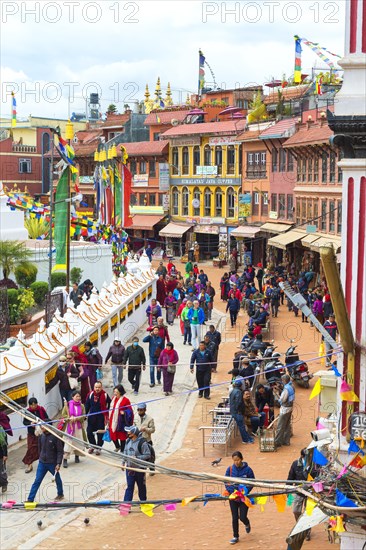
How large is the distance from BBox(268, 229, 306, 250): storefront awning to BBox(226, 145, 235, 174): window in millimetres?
12614

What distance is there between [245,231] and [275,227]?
199 inches

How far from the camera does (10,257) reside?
3022 centimetres

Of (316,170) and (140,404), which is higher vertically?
(316,170)

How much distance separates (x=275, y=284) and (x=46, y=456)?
69.3 ft

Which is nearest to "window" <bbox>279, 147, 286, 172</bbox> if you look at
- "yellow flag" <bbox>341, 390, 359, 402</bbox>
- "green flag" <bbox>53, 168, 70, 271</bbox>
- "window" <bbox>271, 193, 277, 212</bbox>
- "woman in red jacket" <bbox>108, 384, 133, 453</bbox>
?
"window" <bbox>271, 193, 277, 212</bbox>

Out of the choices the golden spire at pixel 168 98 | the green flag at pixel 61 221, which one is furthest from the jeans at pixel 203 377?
the golden spire at pixel 168 98

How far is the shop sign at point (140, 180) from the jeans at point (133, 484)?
163 ft

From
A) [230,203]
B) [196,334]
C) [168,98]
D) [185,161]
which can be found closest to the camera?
[196,334]

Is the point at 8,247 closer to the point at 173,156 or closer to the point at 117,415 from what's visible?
the point at 117,415

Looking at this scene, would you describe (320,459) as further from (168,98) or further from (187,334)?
(168,98)

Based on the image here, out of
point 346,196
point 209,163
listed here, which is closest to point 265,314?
point 346,196

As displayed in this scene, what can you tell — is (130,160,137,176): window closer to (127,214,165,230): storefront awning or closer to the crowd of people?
(127,214,165,230): storefront awning

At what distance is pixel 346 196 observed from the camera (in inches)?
369

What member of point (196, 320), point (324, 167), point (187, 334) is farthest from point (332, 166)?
point (196, 320)
